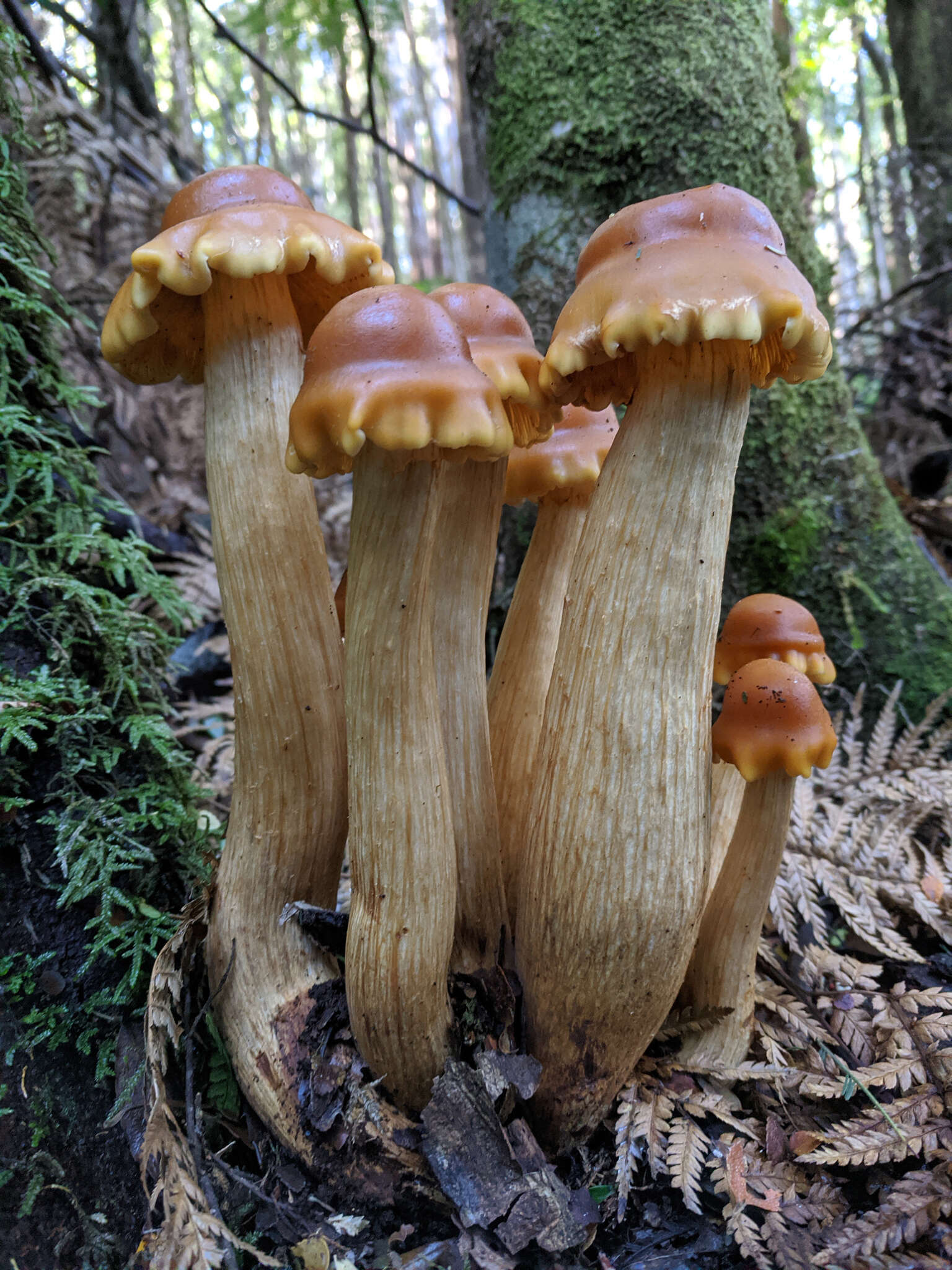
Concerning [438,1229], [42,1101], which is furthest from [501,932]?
[42,1101]

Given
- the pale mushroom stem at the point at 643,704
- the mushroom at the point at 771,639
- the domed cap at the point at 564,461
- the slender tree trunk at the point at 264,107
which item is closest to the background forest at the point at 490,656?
the pale mushroom stem at the point at 643,704

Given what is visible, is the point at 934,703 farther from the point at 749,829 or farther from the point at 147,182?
the point at 147,182

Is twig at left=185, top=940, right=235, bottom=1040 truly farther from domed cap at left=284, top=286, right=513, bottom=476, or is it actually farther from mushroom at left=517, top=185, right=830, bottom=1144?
domed cap at left=284, top=286, right=513, bottom=476

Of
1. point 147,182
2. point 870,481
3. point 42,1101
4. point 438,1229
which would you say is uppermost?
point 147,182

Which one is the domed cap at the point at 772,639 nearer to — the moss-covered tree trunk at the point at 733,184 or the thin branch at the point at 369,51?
the moss-covered tree trunk at the point at 733,184

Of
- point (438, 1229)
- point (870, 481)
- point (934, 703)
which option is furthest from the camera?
point (870, 481)

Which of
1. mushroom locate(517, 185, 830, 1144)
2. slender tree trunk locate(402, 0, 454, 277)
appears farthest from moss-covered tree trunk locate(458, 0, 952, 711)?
slender tree trunk locate(402, 0, 454, 277)

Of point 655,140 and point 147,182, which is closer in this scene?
point 655,140
